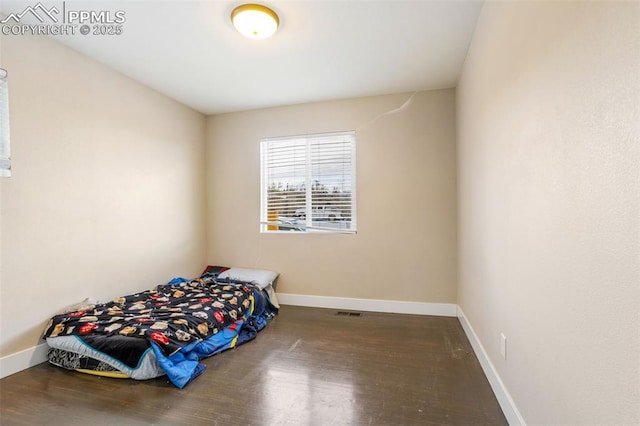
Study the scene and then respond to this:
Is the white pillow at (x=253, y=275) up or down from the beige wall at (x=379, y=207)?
down

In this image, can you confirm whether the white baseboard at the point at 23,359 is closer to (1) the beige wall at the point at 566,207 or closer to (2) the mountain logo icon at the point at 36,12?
(2) the mountain logo icon at the point at 36,12

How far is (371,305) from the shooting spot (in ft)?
12.1

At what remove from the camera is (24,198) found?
2.28 metres

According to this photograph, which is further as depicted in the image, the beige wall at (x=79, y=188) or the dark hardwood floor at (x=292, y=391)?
the beige wall at (x=79, y=188)

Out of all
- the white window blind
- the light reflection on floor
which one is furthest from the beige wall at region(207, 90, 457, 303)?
the white window blind

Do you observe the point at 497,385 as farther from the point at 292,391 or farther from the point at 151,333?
the point at 151,333

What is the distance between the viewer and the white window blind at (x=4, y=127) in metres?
2.16

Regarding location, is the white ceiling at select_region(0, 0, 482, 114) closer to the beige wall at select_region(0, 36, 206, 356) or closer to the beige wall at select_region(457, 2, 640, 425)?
the beige wall at select_region(0, 36, 206, 356)

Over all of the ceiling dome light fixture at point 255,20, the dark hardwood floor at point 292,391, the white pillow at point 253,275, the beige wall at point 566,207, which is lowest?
the dark hardwood floor at point 292,391

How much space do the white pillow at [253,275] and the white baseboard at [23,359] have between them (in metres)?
1.77

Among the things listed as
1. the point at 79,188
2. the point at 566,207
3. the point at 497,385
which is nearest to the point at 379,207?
the point at 497,385

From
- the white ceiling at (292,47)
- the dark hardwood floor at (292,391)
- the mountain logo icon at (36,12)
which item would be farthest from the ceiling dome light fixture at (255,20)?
the dark hardwood floor at (292,391)

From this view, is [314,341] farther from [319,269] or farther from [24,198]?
[24,198]

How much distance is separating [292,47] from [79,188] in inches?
90.6
